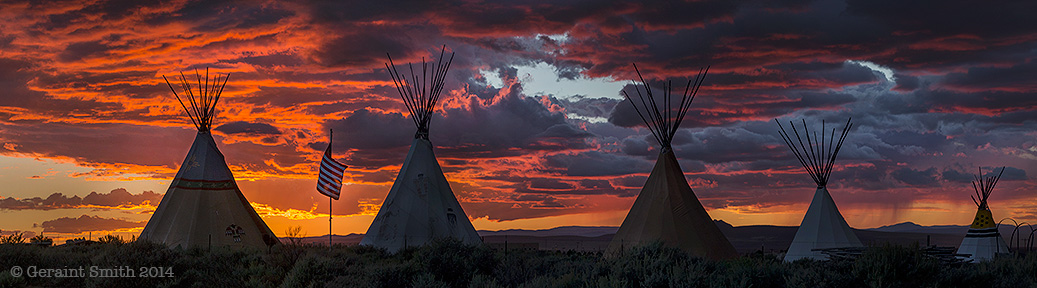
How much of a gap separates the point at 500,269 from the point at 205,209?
19065mm

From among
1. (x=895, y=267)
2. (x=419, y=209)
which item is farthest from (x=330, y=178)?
(x=895, y=267)

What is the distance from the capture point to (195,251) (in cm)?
2756

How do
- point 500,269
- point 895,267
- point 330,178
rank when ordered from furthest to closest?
point 330,178, point 500,269, point 895,267

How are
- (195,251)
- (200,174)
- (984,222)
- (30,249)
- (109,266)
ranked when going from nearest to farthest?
(109,266), (30,249), (195,251), (200,174), (984,222)

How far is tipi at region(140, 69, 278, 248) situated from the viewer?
1292 inches

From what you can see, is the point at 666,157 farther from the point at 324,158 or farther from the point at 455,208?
the point at 324,158

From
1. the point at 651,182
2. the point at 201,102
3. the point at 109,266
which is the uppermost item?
the point at 201,102

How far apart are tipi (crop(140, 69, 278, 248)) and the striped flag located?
6.34 metres

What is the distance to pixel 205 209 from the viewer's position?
33469mm

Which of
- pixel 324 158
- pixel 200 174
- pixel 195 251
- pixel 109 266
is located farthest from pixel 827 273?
pixel 200 174

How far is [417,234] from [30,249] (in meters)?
13.3

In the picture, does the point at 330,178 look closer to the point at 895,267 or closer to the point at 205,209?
the point at 205,209

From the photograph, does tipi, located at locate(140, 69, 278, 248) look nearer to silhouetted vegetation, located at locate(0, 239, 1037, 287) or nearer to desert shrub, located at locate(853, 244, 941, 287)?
silhouetted vegetation, located at locate(0, 239, 1037, 287)

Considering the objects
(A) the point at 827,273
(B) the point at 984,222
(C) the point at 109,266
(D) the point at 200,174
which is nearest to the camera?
(A) the point at 827,273
